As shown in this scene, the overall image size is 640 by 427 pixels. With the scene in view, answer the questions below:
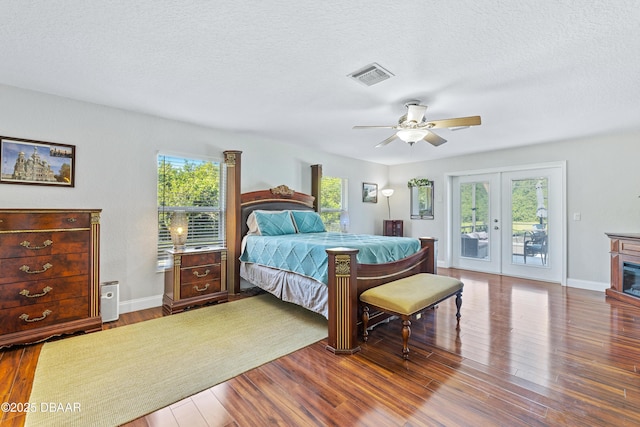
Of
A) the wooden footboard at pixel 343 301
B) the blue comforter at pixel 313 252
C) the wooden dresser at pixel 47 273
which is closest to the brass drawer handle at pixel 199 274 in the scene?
the blue comforter at pixel 313 252

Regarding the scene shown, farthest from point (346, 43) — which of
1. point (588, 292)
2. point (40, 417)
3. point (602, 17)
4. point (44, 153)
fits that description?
point (588, 292)

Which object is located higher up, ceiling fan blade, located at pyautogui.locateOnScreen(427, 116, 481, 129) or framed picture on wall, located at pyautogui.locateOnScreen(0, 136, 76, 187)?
ceiling fan blade, located at pyautogui.locateOnScreen(427, 116, 481, 129)

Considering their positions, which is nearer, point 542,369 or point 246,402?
point 246,402

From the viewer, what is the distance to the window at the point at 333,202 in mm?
5812

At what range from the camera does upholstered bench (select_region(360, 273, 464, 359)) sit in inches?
90.4

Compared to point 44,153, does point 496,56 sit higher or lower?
higher

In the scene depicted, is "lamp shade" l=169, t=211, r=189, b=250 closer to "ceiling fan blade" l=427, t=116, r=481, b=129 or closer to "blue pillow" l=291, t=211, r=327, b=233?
"blue pillow" l=291, t=211, r=327, b=233

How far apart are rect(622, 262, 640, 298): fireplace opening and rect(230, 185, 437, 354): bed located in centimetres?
261

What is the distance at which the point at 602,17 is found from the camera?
171cm

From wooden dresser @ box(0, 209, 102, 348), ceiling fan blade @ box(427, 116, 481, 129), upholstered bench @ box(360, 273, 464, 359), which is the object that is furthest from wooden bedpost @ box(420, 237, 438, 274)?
wooden dresser @ box(0, 209, 102, 348)

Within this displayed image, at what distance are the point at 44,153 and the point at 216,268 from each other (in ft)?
6.94

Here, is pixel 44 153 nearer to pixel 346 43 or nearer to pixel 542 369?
pixel 346 43

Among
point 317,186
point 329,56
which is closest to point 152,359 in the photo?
point 329,56

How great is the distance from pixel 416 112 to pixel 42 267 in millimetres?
3749
